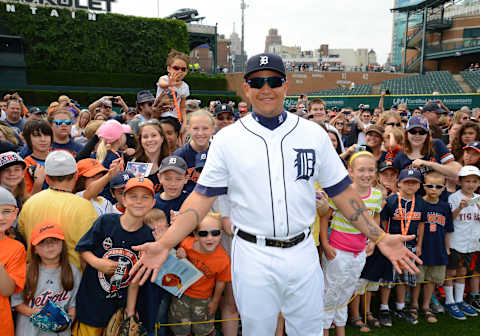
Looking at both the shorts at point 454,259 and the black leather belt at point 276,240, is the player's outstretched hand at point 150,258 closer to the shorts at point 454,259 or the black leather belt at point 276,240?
the black leather belt at point 276,240

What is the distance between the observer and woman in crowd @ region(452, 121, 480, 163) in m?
5.37

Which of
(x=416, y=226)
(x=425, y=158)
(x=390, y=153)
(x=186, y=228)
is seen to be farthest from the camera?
(x=390, y=153)

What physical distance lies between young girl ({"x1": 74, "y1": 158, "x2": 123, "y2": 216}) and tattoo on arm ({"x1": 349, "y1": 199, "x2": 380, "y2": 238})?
2365 mm

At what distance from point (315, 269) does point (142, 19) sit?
34.9 metres

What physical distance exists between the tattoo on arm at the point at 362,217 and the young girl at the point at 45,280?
2292 mm

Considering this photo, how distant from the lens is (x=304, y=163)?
225 centimetres

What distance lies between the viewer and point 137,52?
106 ft

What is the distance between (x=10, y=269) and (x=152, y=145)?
2.01 meters

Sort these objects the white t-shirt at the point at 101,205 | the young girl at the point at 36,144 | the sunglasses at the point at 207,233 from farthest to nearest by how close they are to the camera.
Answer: the young girl at the point at 36,144 < the white t-shirt at the point at 101,205 < the sunglasses at the point at 207,233

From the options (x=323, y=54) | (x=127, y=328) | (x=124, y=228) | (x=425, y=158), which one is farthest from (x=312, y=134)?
(x=323, y=54)

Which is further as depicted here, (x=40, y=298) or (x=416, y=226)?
(x=416, y=226)

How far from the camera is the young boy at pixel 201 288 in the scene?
338 cm

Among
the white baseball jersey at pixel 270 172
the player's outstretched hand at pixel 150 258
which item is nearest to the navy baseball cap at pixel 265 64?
the white baseball jersey at pixel 270 172

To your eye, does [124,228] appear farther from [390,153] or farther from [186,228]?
[390,153]
